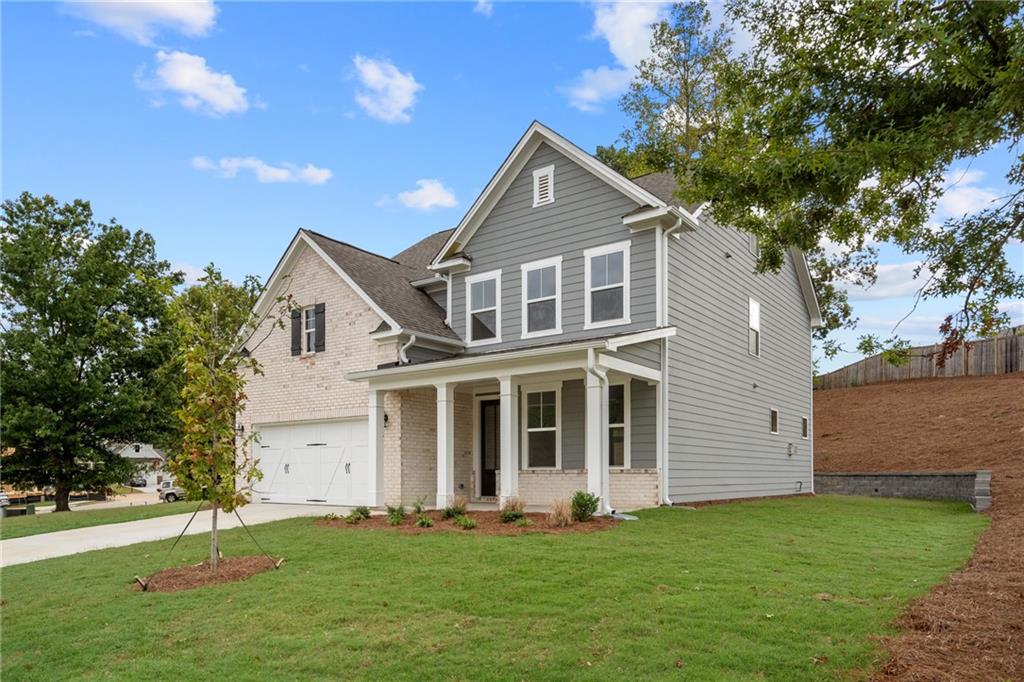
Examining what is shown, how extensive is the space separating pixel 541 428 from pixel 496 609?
9282mm

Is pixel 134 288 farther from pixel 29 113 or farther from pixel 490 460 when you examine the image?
pixel 490 460

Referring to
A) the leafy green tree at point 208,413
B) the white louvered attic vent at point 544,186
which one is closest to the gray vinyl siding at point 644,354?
the white louvered attic vent at point 544,186

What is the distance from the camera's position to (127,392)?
2366cm

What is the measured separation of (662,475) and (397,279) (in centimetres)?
866

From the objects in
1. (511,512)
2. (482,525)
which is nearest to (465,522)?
(482,525)

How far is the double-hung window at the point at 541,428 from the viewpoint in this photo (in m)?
15.6

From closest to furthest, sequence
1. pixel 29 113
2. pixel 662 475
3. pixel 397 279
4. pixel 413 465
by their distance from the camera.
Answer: pixel 29 113 < pixel 662 475 < pixel 413 465 < pixel 397 279

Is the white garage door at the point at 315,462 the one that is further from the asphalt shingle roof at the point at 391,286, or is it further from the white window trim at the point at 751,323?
the white window trim at the point at 751,323

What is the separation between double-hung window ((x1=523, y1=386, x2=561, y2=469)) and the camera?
15.6 metres

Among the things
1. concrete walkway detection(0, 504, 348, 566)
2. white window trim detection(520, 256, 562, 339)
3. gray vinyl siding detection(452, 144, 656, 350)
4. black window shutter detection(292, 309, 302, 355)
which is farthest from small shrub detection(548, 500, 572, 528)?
black window shutter detection(292, 309, 302, 355)

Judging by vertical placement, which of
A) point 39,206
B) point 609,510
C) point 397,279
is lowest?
point 609,510

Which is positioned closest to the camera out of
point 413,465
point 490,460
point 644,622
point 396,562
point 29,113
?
point 644,622

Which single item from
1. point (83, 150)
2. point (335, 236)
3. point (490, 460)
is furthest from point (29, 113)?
point (490, 460)

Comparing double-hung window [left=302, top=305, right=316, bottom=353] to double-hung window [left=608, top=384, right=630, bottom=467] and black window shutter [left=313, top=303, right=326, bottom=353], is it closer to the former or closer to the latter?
black window shutter [left=313, top=303, right=326, bottom=353]
